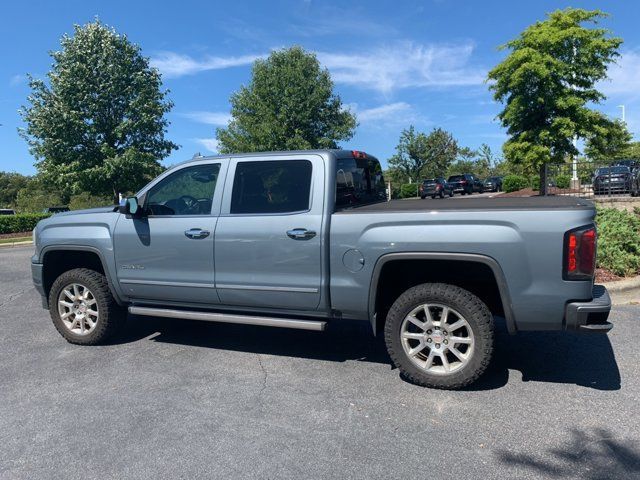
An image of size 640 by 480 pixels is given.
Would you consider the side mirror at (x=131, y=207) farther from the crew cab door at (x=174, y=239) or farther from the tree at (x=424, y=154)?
the tree at (x=424, y=154)

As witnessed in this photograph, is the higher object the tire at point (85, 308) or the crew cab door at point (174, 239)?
the crew cab door at point (174, 239)

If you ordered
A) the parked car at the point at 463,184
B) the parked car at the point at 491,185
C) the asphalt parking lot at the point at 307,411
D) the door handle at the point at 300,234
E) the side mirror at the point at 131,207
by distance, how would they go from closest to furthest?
the asphalt parking lot at the point at 307,411 → the door handle at the point at 300,234 → the side mirror at the point at 131,207 → the parked car at the point at 463,184 → the parked car at the point at 491,185

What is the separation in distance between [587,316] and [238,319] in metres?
2.82

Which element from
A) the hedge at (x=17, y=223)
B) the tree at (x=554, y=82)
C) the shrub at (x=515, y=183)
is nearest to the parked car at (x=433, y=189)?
the shrub at (x=515, y=183)

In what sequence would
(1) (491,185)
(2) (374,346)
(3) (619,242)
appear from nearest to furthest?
1. (2) (374,346)
2. (3) (619,242)
3. (1) (491,185)

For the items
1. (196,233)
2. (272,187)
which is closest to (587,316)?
(272,187)

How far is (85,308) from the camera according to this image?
5.27 m

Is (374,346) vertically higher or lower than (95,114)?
lower

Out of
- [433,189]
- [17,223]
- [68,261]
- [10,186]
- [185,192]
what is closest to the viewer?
[185,192]

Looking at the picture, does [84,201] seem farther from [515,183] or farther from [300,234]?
[300,234]

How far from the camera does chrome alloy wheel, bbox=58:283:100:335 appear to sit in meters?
5.26

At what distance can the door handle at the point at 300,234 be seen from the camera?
13.6 feet

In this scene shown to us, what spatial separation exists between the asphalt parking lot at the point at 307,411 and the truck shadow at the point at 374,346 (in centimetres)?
2

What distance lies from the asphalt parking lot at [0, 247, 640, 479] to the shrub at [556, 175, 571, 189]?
11.7 m
